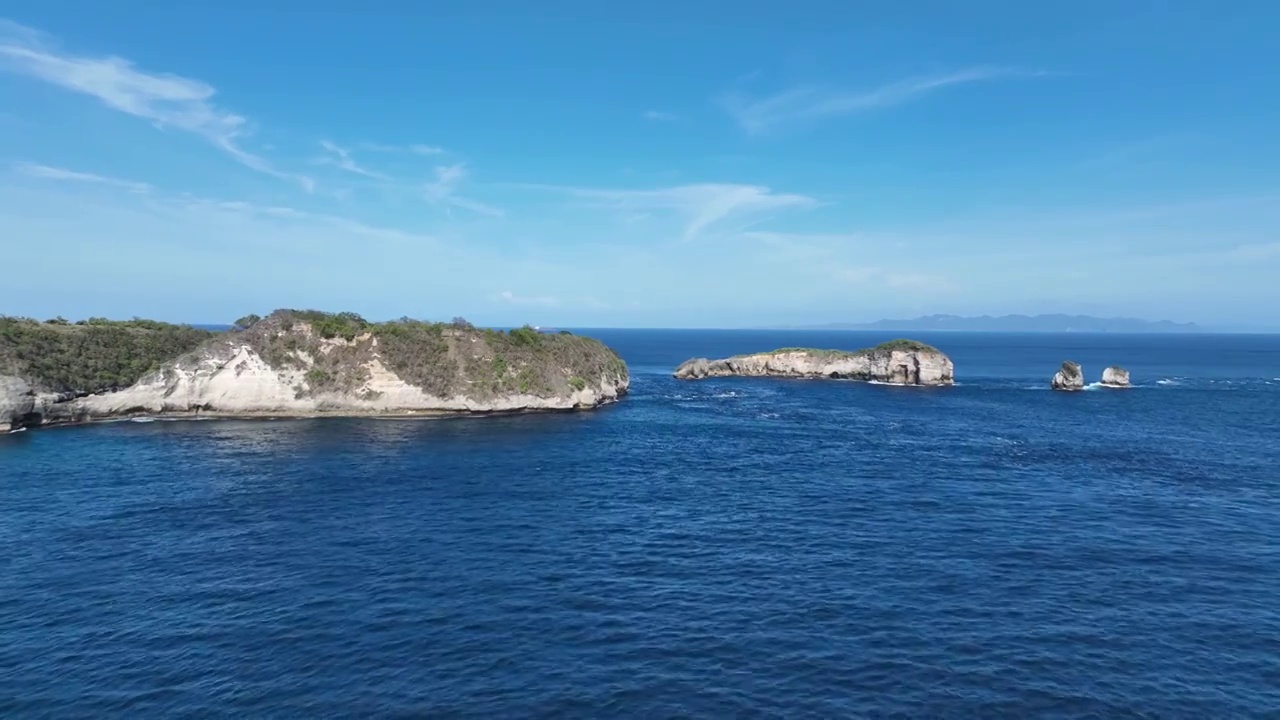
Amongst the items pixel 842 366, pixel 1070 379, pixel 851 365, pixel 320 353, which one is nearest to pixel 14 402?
pixel 320 353

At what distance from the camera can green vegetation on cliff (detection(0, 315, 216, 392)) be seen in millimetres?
85938

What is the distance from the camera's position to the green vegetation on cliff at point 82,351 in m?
85.9

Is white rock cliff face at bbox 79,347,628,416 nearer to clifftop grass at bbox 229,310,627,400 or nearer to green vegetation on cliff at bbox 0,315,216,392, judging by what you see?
clifftop grass at bbox 229,310,627,400

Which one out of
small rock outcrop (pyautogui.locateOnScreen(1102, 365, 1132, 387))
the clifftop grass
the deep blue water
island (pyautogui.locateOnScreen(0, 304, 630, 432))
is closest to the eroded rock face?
island (pyautogui.locateOnScreen(0, 304, 630, 432))

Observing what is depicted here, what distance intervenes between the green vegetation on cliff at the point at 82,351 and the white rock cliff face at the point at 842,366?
106m

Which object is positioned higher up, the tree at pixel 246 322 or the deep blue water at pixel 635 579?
the tree at pixel 246 322

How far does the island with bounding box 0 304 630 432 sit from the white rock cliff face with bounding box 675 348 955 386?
71.2m

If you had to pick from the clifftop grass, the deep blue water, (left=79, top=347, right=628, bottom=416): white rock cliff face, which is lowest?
the deep blue water

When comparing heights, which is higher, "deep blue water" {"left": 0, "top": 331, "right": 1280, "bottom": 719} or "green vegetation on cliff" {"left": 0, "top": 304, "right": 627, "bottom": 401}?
"green vegetation on cliff" {"left": 0, "top": 304, "right": 627, "bottom": 401}

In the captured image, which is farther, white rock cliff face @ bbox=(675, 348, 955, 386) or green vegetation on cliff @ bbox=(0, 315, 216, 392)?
white rock cliff face @ bbox=(675, 348, 955, 386)

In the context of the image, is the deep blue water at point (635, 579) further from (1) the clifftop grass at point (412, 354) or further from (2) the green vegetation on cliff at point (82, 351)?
(1) the clifftop grass at point (412, 354)

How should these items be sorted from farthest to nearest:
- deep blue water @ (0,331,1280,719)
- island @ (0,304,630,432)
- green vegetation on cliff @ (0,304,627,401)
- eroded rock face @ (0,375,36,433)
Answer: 1. green vegetation on cliff @ (0,304,627,401)
2. island @ (0,304,630,432)
3. eroded rock face @ (0,375,36,433)
4. deep blue water @ (0,331,1280,719)

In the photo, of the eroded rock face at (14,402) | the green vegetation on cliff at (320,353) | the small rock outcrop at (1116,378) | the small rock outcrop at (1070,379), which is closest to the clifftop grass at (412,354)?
the green vegetation on cliff at (320,353)

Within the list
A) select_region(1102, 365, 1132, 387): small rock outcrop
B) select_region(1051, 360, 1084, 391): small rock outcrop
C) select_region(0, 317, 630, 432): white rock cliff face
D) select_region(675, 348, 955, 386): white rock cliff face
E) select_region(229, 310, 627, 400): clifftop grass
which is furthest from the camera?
select_region(675, 348, 955, 386): white rock cliff face
